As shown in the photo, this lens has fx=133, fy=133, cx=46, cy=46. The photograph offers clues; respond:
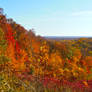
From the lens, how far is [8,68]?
2025 millimetres

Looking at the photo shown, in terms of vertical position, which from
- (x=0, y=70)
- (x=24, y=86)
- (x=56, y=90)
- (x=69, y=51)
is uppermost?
(x=0, y=70)

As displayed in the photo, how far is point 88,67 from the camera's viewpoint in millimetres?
43312

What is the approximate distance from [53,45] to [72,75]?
19628 millimetres

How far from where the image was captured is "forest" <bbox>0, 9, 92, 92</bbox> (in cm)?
200

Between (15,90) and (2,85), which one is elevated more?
(2,85)

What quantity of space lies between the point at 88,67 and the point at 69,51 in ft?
26.5

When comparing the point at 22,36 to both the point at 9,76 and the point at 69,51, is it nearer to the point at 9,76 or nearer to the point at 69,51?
the point at 69,51

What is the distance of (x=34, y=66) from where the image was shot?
1009 centimetres

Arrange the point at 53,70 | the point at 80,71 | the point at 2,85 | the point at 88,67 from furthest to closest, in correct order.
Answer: the point at 88,67, the point at 80,71, the point at 53,70, the point at 2,85

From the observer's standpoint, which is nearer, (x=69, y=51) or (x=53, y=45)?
(x=69, y=51)

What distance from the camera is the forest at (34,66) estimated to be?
1999 millimetres

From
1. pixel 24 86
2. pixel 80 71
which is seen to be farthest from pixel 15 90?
pixel 80 71

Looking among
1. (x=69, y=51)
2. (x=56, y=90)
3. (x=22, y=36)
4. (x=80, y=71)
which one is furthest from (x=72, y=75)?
(x=56, y=90)

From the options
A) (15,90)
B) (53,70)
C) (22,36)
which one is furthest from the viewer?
(22,36)
